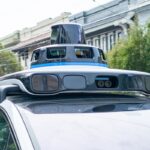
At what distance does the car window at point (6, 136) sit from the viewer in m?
2.82

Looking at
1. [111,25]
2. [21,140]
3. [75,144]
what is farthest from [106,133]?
[111,25]

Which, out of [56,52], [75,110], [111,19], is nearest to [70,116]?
[75,110]

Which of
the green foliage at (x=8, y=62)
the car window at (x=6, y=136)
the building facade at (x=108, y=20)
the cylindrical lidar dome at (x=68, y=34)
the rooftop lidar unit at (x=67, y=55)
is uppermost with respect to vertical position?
the building facade at (x=108, y=20)

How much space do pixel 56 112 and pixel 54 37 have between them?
11.4 feet

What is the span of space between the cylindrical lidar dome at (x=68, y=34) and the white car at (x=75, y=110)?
261 centimetres

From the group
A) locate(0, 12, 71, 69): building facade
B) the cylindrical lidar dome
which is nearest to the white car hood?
the cylindrical lidar dome

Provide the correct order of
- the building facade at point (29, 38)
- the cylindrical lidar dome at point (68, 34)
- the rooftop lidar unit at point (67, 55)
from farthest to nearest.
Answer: the building facade at point (29, 38)
the cylindrical lidar dome at point (68, 34)
the rooftop lidar unit at point (67, 55)

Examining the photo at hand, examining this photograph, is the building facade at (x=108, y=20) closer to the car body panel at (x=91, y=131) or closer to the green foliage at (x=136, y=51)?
the green foliage at (x=136, y=51)

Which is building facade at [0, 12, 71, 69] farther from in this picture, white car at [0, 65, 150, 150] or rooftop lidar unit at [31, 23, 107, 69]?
white car at [0, 65, 150, 150]

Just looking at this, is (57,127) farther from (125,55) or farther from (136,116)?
(125,55)

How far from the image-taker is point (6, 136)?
3.00 m

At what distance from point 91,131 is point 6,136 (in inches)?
18.8

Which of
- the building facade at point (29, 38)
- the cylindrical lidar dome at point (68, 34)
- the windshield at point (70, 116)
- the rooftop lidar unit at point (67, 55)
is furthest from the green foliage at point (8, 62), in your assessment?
the windshield at point (70, 116)

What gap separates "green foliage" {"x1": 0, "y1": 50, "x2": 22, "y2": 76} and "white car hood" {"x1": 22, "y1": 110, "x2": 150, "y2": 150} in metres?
43.3
